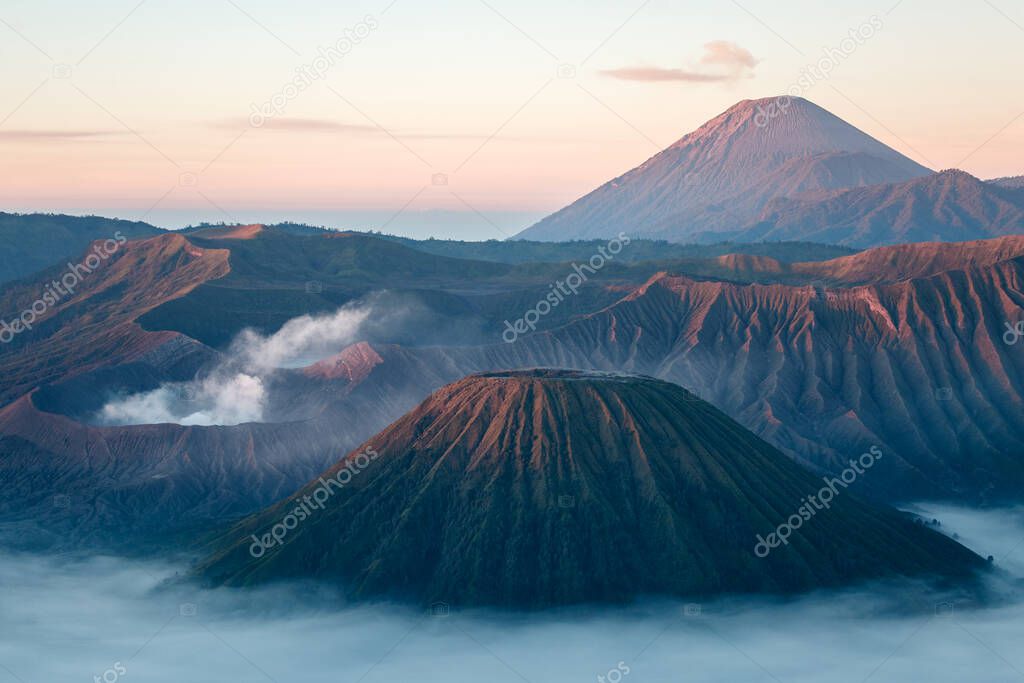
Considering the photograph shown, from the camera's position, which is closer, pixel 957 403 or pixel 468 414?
pixel 468 414

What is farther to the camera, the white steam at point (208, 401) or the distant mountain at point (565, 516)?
the white steam at point (208, 401)

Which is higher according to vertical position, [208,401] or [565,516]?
[208,401]

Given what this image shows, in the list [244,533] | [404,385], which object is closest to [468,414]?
[244,533]

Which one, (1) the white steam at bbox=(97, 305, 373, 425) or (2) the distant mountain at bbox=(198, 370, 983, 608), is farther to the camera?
(1) the white steam at bbox=(97, 305, 373, 425)

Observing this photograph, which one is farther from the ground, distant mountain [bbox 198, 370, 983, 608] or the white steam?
the white steam

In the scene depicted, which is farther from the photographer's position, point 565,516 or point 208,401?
point 208,401

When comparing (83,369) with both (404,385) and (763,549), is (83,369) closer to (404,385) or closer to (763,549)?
(404,385)

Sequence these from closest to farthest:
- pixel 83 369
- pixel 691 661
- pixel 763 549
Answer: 1. pixel 691 661
2. pixel 763 549
3. pixel 83 369

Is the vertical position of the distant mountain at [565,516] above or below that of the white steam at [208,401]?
below
